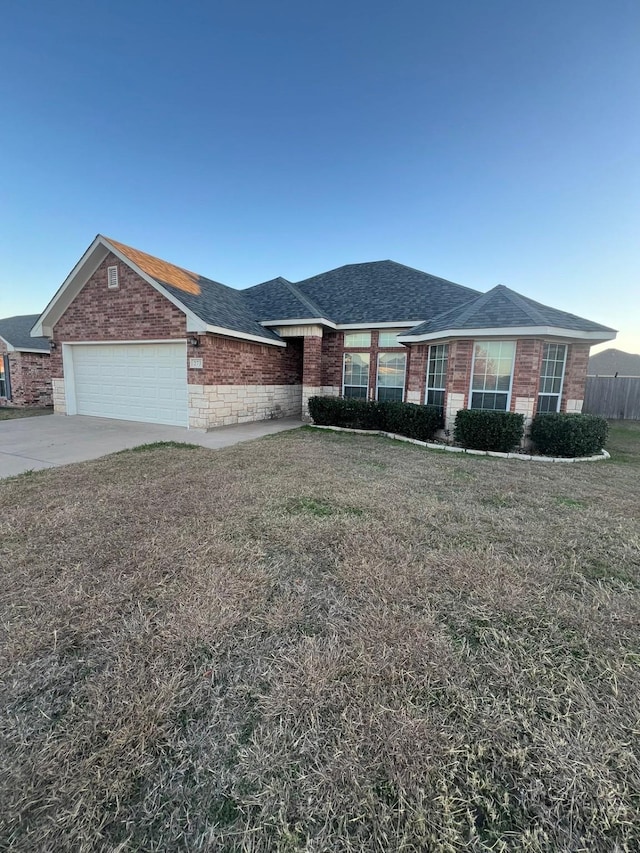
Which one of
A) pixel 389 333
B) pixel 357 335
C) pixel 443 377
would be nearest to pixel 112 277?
pixel 357 335

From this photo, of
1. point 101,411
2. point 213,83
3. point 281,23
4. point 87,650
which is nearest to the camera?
point 87,650

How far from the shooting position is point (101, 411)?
40.8ft

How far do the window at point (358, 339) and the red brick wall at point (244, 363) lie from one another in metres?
2.19

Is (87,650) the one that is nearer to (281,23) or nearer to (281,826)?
(281,826)

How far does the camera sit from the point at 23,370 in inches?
635

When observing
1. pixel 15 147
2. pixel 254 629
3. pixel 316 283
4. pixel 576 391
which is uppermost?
pixel 15 147

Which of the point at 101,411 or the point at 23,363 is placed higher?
the point at 23,363

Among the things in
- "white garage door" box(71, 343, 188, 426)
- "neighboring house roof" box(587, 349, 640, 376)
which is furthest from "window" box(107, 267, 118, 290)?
"neighboring house roof" box(587, 349, 640, 376)

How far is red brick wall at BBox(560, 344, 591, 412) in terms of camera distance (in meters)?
9.09

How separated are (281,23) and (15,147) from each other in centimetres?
967

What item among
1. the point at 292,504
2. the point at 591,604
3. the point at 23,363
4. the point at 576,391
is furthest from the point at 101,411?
the point at 576,391

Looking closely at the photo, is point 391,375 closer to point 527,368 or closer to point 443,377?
point 443,377

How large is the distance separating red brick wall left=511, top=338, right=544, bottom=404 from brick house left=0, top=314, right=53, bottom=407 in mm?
19529

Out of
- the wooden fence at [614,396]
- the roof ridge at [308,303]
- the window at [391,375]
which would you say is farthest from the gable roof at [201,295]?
the wooden fence at [614,396]
